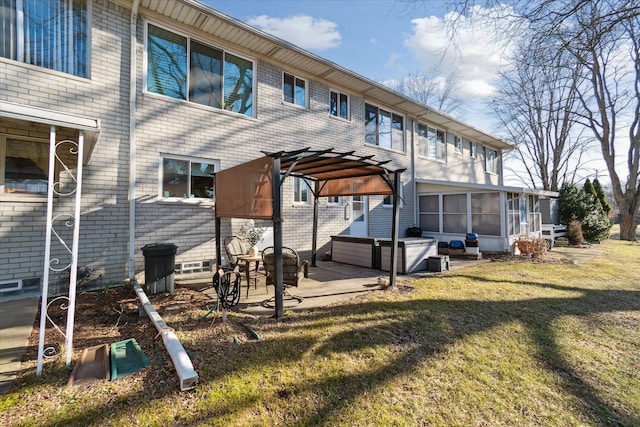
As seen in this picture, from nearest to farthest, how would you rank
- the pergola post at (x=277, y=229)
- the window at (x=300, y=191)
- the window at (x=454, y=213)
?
the pergola post at (x=277, y=229) → the window at (x=300, y=191) → the window at (x=454, y=213)

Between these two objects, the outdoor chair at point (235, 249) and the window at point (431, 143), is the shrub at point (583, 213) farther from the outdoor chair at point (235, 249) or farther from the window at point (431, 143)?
the outdoor chair at point (235, 249)

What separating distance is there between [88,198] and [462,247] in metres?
11.7

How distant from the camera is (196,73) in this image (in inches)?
306

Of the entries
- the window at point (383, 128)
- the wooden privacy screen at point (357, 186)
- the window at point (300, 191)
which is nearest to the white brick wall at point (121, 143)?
the window at point (300, 191)

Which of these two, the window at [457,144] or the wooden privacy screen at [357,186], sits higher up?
the window at [457,144]

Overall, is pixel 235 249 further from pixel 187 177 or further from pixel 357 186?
pixel 357 186

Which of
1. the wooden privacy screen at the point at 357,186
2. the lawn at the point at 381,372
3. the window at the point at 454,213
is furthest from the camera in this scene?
the window at the point at 454,213

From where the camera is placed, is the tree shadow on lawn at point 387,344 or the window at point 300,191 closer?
the tree shadow on lawn at point 387,344

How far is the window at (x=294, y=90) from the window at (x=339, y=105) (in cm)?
136

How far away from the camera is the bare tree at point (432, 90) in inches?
1132

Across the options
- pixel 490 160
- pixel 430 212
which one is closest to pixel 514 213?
pixel 430 212

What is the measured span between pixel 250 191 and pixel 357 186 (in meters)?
3.70

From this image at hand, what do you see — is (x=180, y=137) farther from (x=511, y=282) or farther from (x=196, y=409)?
(x=511, y=282)

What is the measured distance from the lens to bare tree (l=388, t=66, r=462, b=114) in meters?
28.8
